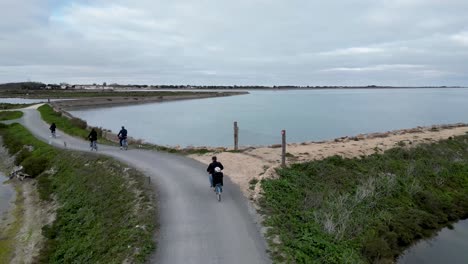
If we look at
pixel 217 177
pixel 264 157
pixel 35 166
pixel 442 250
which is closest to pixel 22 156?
pixel 35 166

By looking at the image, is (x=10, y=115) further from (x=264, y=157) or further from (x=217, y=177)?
(x=217, y=177)

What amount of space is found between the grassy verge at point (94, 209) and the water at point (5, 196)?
5.24 ft

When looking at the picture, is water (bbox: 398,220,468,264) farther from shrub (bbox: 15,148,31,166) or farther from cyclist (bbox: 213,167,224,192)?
shrub (bbox: 15,148,31,166)

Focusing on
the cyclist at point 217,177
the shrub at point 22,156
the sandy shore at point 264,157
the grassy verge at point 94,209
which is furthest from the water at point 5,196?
the cyclist at point 217,177

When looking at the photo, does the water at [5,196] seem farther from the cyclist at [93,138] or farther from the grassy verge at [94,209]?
the cyclist at [93,138]

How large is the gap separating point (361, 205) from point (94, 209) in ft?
37.2

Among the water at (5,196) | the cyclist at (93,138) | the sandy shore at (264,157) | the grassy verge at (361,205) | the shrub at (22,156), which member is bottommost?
the water at (5,196)

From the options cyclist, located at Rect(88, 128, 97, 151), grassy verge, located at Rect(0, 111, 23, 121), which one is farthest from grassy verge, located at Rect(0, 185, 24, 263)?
grassy verge, located at Rect(0, 111, 23, 121)

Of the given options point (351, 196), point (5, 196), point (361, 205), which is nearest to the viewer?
point (361, 205)

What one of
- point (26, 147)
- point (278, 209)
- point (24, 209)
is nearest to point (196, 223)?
point (278, 209)

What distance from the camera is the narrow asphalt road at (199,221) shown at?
1080 centimetres

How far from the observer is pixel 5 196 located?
23109 millimetres

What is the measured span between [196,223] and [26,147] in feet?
86.1

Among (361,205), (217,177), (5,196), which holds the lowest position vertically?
(5,196)
